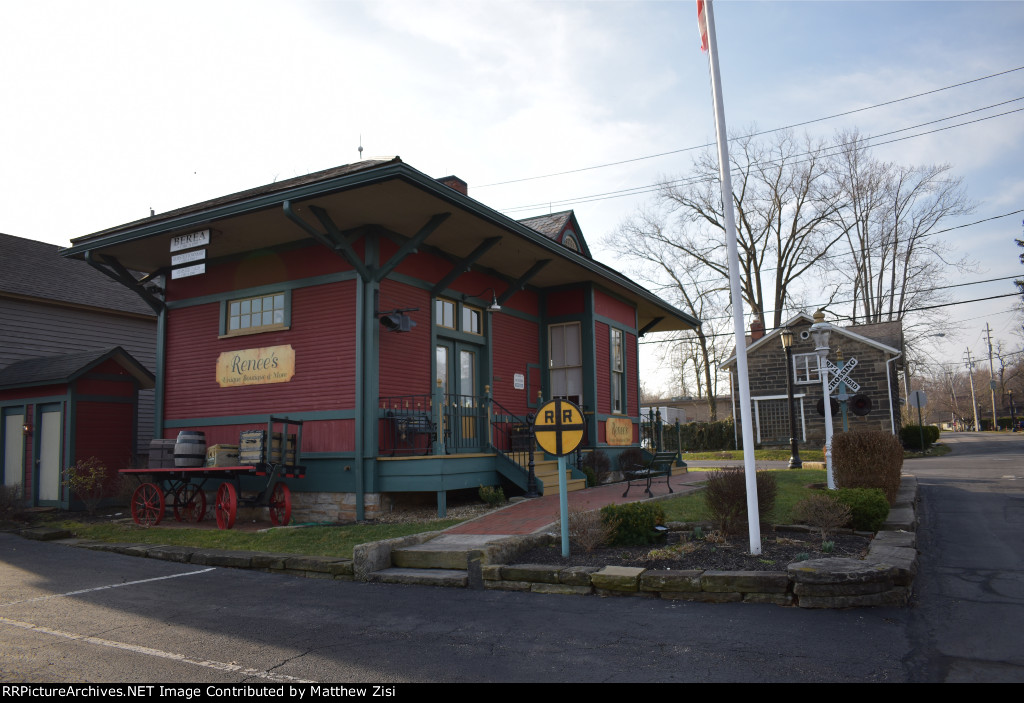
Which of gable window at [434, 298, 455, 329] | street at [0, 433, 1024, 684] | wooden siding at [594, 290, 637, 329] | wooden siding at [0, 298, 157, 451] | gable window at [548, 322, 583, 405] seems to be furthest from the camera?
wooden siding at [0, 298, 157, 451]

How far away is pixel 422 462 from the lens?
11.3m

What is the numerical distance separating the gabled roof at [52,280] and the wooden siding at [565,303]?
13.1 meters

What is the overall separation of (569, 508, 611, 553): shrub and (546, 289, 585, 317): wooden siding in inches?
344

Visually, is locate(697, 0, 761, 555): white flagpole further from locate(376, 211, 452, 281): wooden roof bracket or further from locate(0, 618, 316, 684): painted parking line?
locate(376, 211, 452, 281): wooden roof bracket

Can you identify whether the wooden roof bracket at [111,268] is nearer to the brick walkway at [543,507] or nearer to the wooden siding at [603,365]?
the brick walkway at [543,507]

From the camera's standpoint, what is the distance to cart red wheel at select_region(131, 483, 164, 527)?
39.2 feet

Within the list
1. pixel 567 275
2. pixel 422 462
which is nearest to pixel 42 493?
pixel 422 462

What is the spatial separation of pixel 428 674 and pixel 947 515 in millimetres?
10155

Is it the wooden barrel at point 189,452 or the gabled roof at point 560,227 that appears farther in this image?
the gabled roof at point 560,227

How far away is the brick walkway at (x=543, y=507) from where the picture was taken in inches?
358

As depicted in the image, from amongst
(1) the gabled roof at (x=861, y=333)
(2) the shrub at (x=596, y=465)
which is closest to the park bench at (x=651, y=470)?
(2) the shrub at (x=596, y=465)

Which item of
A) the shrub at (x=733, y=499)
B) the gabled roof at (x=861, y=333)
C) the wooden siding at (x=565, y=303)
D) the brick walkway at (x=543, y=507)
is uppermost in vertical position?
the gabled roof at (x=861, y=333)

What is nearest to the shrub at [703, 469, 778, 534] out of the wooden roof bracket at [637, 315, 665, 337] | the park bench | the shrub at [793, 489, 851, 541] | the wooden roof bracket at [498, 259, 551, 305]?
the shrub at [793, 489, 851, 541]
